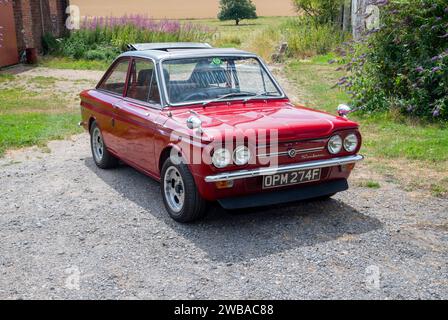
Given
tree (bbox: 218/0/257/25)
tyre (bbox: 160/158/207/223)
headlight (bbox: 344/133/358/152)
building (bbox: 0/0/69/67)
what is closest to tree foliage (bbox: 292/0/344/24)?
building (bbox: 0/0/69/67)

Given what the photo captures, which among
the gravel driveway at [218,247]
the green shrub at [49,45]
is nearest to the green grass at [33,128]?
the gravel driveway at [218,247]

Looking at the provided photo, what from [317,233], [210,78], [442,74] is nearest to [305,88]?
[442,74]

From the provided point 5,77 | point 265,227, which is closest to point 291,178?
point 265,227

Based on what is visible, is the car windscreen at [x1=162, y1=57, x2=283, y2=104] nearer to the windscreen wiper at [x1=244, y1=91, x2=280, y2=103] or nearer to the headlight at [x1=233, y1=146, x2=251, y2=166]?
the windscreen wiper at [x1=244, y1=91, x2=280, y2=103]

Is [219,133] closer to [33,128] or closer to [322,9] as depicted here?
[33,128]

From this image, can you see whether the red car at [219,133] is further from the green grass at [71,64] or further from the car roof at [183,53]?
the green grass at [71,64]

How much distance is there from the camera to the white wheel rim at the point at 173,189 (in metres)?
5.04

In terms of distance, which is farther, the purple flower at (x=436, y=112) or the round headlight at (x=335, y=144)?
the purple flower at (x=436, y=112)

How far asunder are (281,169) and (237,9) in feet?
193

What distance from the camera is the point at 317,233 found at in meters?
4.79

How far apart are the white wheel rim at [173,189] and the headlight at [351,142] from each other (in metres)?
1.60

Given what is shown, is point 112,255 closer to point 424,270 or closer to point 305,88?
point 424,270

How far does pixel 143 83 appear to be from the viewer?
19.7 ft
